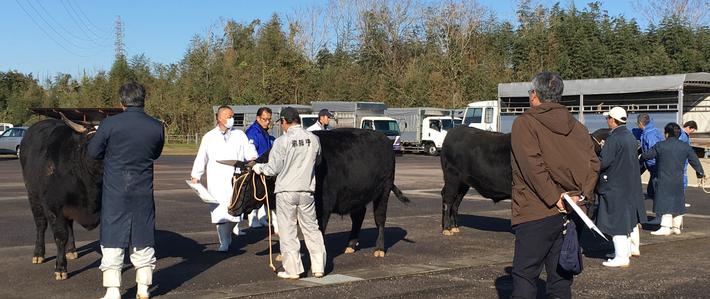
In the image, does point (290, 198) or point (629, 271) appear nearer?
point (290, 198)

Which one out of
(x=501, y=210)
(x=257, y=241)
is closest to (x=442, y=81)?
(x=501, y=210)

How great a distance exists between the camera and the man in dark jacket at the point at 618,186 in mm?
9781

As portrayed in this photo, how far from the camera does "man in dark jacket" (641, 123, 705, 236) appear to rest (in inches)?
488

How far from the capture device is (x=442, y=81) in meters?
59.7

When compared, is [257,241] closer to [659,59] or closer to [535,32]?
[659,59]

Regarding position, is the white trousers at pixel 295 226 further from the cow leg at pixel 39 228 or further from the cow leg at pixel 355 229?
the cow leg at pixel 39 228

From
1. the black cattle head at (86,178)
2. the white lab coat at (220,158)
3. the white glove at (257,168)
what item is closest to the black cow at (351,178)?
the white glove at (257,168)

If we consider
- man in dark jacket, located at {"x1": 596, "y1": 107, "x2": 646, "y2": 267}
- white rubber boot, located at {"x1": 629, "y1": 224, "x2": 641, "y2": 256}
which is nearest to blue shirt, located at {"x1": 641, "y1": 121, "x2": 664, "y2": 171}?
white rubber boot, located at {"x1": 629, "y1": 224, "x2": 641, "y2": 256}

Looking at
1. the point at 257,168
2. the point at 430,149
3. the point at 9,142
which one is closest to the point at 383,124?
the point at 430,149

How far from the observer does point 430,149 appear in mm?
44688

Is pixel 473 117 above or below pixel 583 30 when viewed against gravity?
below

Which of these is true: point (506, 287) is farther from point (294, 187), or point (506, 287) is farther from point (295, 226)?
point (294, 187)

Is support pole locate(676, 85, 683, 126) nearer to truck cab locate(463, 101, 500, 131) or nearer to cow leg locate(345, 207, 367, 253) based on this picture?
truck cab locate(463, 101, 500, 131)

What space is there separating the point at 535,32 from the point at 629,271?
56.2 meters
